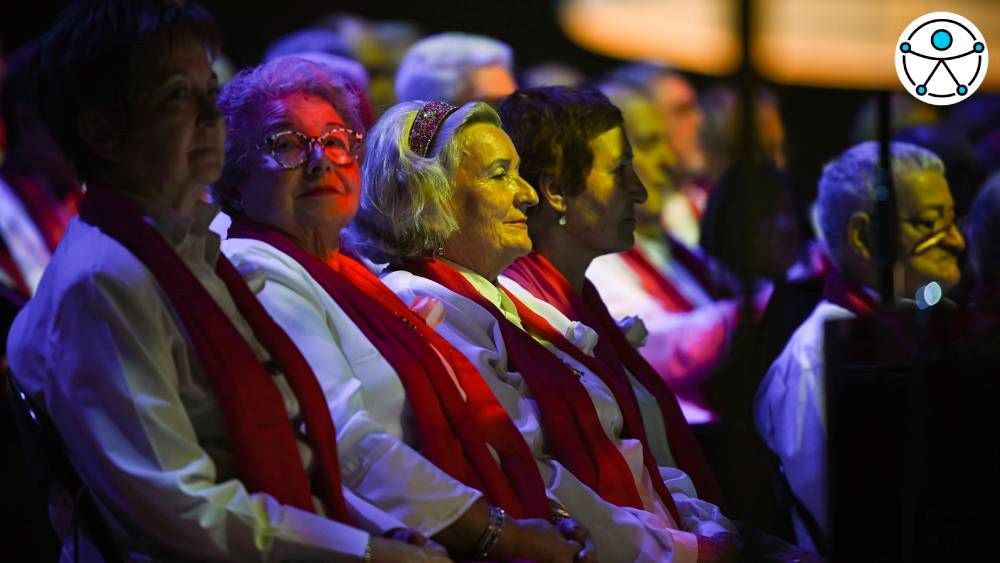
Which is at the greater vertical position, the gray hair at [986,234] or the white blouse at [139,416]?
the white blouse at [139,416]

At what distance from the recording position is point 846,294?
400cm

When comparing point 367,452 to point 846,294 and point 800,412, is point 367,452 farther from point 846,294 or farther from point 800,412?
point 846,294

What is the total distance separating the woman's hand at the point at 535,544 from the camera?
104 inches

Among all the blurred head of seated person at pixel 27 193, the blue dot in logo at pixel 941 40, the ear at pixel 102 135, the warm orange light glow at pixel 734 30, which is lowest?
the blurred head of seated person at pixel 27 193

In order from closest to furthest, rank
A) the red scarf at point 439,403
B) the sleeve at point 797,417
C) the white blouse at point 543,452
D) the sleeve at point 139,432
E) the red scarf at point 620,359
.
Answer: the sleeve at point 139,432 < the red scarf at point 439,403 < the white blouse at point 543,452 < the red scarf at point 620,359 < the sleeve at point 797,417

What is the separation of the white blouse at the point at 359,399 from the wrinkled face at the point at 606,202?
1.05 metres

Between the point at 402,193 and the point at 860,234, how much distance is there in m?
1.49

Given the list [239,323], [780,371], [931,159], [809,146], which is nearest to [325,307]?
[239,323]

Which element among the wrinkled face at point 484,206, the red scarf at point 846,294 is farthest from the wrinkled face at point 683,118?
the wrinkled face at point 484,206

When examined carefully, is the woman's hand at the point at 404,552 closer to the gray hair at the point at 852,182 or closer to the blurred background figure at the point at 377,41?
the gray hair at the point at 852,182

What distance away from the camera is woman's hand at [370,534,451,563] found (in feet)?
7.90

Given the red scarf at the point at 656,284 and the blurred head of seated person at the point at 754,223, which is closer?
the blurred head of seated person at the point at 754,223

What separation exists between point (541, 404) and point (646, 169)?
104 inches

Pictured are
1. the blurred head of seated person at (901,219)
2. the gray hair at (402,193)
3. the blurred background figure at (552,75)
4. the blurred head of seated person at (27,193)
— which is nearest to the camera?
the gray hair at (402,193)
